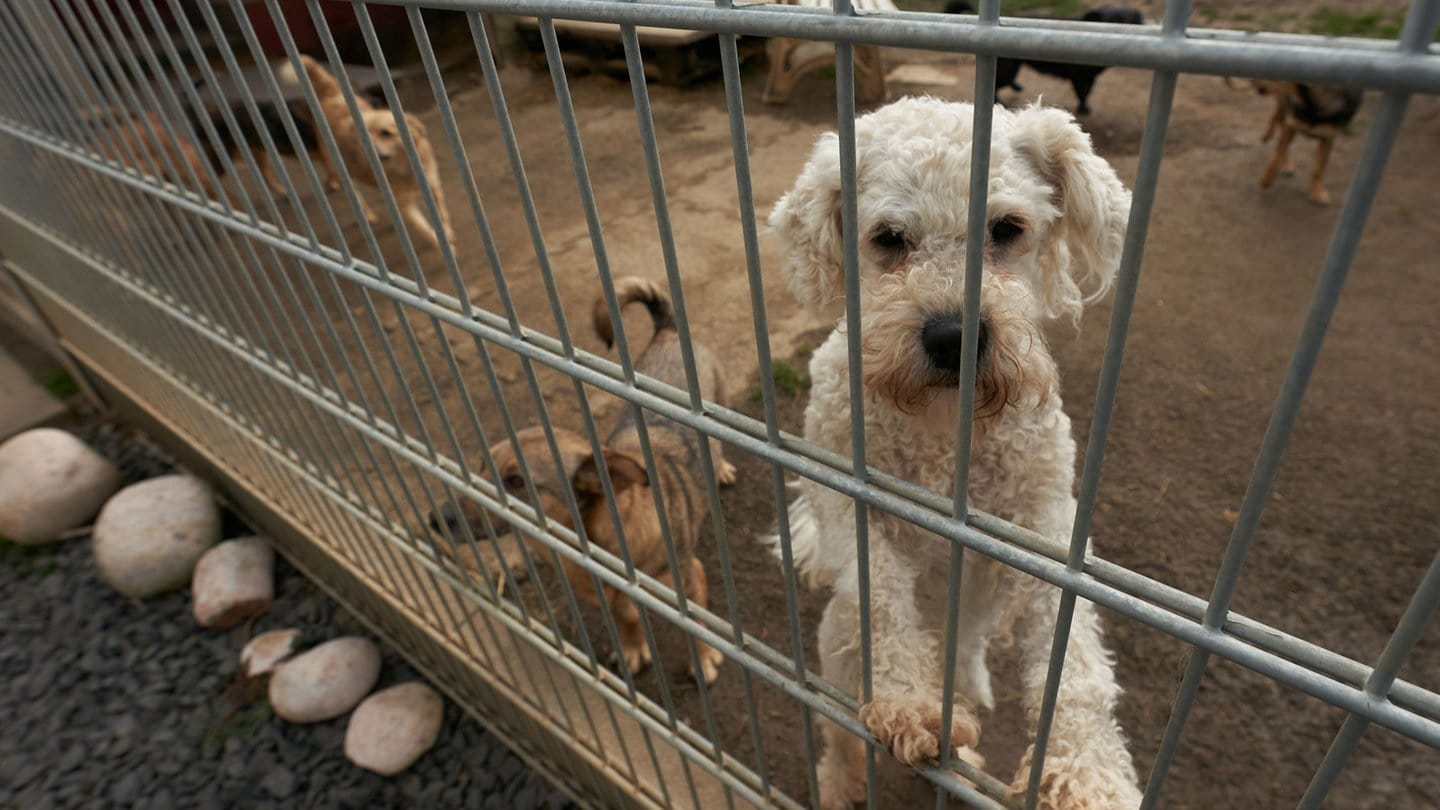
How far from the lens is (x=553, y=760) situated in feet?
7.89

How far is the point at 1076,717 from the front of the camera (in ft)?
4.44

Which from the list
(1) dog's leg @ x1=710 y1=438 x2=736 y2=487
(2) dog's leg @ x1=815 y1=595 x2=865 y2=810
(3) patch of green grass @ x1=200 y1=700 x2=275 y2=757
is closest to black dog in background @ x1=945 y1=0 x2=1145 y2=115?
(1) dog's leg @ x1=710 y1=438 x2=736 y2=487

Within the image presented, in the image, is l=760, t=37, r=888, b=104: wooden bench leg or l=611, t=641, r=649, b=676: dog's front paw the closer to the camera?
l=611, t=641, r=649, b=676: dog's front paw

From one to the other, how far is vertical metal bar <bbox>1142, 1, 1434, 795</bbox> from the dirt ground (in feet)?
1.79

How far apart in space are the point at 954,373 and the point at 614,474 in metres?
0.94

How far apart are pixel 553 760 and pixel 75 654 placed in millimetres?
2215

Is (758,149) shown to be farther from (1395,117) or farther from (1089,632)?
(1395,117)

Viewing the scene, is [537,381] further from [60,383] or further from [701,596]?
[60,383]

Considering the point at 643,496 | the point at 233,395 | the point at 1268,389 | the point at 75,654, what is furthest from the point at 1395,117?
the point at 75,654

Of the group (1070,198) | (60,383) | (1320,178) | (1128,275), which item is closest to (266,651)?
(60,383)

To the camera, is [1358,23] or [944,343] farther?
[1358,23]

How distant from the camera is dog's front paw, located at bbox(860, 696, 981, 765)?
118 cm

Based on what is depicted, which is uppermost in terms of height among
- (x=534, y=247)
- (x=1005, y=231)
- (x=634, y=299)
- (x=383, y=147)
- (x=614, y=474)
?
(x=534, y=247)

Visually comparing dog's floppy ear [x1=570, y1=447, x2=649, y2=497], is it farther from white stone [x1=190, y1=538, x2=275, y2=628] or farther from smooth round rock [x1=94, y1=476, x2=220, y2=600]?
smooth round rock [x1=94, y1=476, x2=220, y2=600]
